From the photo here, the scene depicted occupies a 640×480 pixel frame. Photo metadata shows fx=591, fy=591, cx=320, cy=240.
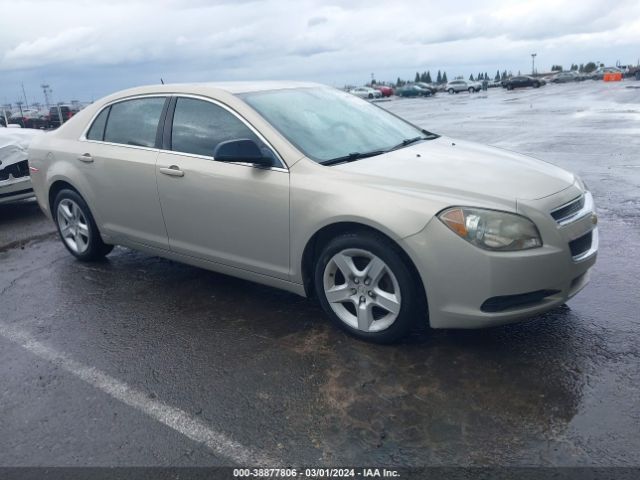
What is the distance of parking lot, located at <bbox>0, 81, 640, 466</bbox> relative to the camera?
9.18ft

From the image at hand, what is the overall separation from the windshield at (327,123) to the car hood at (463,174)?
0.78ft

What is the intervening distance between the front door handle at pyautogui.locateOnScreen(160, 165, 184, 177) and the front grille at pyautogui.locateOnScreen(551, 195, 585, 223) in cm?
262

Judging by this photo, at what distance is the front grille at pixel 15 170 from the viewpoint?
25.9 ft

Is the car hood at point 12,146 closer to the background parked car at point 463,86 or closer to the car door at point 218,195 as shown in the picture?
the car door at point 218,195

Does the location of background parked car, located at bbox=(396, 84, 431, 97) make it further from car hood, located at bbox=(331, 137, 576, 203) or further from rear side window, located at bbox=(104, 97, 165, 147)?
car hood, located at bbox=(331, 137, 576, 203)

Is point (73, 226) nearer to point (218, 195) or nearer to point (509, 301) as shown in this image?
point (218, 195)

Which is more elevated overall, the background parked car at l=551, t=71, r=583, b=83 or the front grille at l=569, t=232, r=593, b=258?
the front grille at l=569, t=232, r=593, b=258

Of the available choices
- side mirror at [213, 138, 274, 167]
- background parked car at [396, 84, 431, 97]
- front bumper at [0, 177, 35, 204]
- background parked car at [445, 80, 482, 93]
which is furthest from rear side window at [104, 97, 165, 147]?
background parked car at [445, 80, 482, 93]

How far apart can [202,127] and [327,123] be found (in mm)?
947

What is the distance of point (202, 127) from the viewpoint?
176 inches

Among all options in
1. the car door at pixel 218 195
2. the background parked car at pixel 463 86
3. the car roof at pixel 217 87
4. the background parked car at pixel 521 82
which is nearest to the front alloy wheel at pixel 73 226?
the car roof at pixel 217 87

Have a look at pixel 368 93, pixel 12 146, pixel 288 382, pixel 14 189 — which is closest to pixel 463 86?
pixel 368 93

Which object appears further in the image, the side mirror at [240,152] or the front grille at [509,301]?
the side mirror at [240,152]

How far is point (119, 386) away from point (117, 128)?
2.56m
